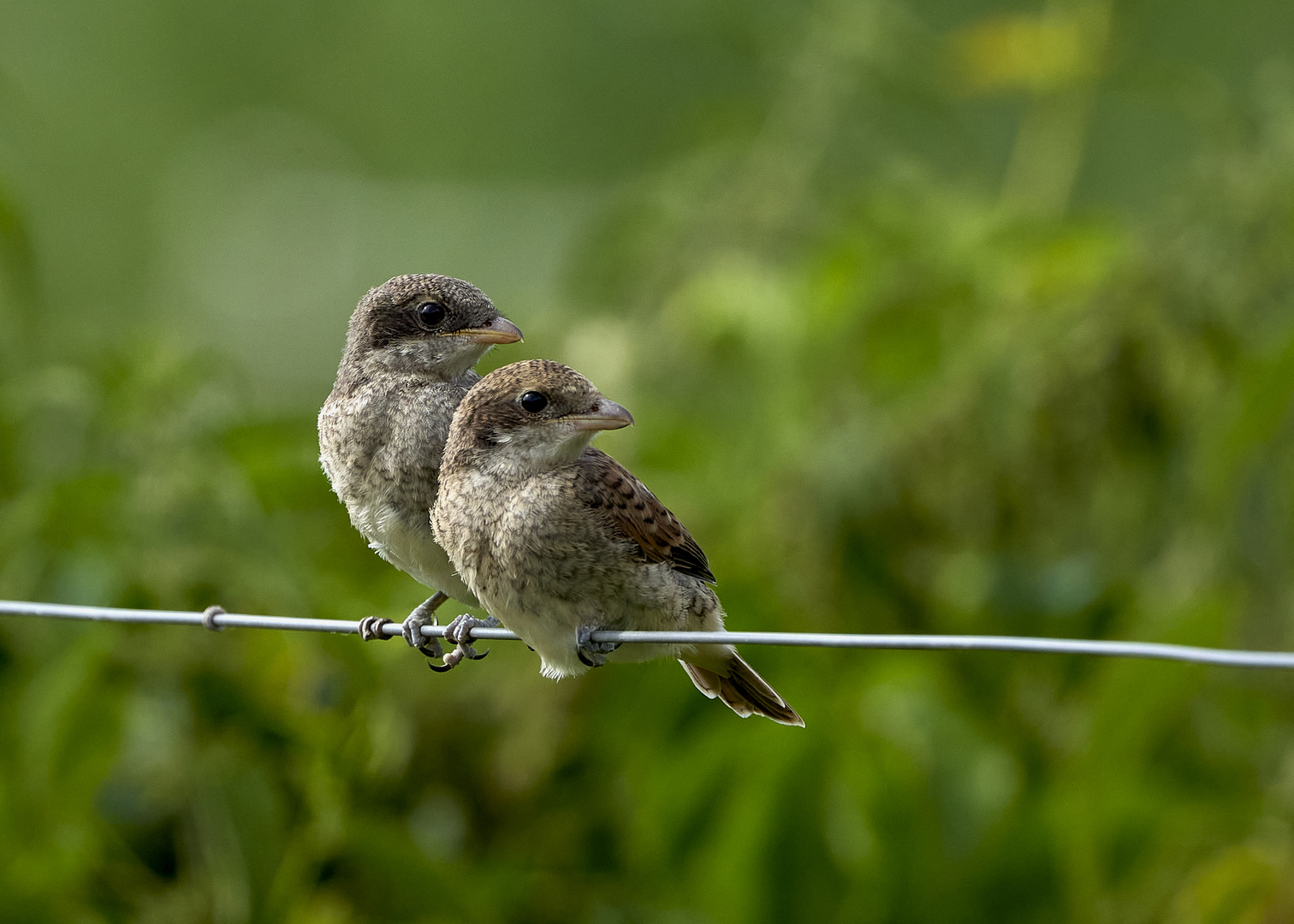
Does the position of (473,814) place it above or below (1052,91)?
below

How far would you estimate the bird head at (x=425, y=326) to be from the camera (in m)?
2.51

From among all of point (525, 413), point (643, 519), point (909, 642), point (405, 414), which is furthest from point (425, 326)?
point (909, 642)

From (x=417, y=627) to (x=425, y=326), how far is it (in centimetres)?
51

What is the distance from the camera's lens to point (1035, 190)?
6.82 meters

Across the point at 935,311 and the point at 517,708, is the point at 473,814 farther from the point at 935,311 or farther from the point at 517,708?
the point at 935,311

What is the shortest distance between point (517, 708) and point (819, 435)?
51.9 inches

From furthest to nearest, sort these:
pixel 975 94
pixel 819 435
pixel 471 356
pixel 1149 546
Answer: pixel 975 94 < pixel 1149 546 < pixel 819 435 < pixel 471 356

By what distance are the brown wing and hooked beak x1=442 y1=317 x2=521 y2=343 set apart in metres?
0.27

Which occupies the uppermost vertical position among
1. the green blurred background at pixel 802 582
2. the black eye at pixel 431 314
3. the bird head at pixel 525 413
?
the black eye at pixel 431 314

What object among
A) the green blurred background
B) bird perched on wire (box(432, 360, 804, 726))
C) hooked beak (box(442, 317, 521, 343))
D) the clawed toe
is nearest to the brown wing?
bird perched on wire (box(432, 360, 804, 726))

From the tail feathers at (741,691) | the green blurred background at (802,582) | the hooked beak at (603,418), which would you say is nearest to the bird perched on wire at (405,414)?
the hooked beak at (603,418)

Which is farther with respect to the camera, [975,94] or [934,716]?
[975,94]

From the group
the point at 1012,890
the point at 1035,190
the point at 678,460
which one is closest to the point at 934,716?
the point at 1012,890

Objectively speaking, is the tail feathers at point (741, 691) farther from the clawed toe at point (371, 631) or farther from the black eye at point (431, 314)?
the black eye at point (431, 314)
